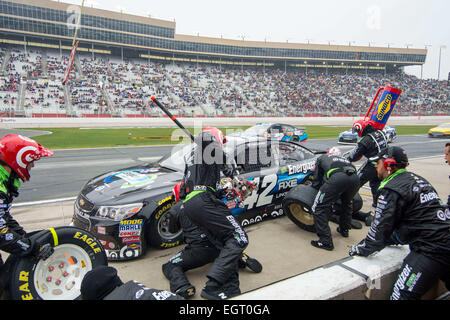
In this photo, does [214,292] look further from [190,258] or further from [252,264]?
[252,264]

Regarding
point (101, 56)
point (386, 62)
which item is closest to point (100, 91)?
point (101, 56)

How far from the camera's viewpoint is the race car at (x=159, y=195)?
340 cm

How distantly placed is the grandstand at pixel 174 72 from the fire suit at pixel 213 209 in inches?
1184

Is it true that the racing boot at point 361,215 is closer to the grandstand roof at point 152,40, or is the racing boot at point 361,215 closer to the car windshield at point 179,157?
the car windshield at point 179,157

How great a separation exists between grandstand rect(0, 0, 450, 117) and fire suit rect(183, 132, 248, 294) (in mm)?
30074

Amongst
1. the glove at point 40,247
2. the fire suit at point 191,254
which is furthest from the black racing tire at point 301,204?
the glove at point 40,247

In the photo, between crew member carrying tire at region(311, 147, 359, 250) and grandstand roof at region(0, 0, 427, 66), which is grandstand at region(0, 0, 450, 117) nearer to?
grandstand roof at region(0, 0, 427, 66)

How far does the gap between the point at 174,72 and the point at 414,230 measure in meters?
54.0

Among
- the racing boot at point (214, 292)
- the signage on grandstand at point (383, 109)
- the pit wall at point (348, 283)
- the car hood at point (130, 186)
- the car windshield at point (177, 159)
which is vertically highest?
the signage on grandstand at point (383, 109)

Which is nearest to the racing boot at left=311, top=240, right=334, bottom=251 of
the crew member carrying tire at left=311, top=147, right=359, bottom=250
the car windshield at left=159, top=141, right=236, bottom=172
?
the crew member carrying tire at left=311, top=147, right=359, bottom=250

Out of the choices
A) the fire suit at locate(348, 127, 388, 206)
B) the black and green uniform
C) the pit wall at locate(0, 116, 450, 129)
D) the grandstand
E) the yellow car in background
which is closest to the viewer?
the black and green uniform

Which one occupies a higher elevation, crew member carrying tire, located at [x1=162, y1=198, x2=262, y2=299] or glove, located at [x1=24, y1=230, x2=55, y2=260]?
glove, located at [x1=24, y1=230, x2=55, y2=260]

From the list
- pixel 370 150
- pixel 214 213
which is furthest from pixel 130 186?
pixel 370 150

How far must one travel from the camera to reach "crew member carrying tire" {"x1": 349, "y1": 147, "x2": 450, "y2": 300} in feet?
7.80
